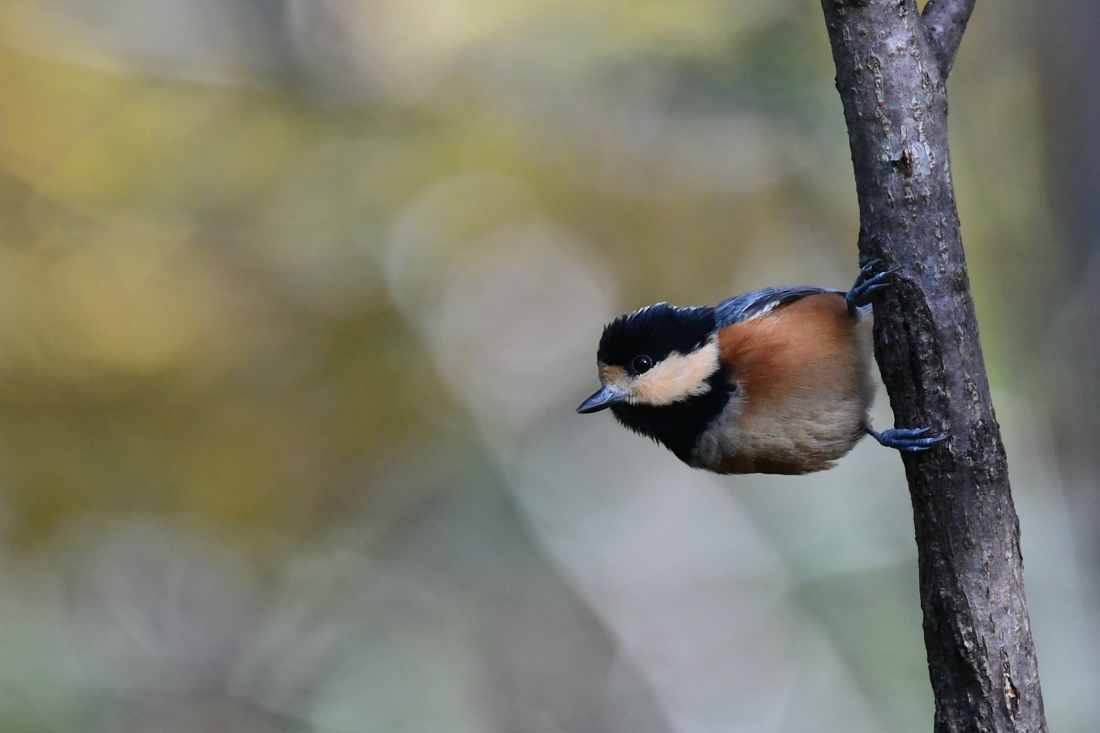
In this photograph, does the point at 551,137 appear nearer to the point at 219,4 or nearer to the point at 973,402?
the point at 219,4

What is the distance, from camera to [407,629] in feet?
20.1

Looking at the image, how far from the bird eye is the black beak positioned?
3.8 inches

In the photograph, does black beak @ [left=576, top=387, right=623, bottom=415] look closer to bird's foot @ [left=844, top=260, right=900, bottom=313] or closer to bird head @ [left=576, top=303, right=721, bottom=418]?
bird head @ [left=576, top=303, right=721, bottom=418]

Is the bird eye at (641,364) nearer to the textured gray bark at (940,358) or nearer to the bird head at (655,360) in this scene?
the bird head at (655,360)

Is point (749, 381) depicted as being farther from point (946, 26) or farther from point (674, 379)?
point (946, 26)

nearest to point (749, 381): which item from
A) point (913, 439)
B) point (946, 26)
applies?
point (913, 439)

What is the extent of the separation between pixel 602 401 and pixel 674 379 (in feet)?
0.75

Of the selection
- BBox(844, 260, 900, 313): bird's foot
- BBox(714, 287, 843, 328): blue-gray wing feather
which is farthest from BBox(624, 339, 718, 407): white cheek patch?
BBox(844, 260, 900, 313): bird's foot

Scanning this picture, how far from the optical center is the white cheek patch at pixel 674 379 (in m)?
2.69

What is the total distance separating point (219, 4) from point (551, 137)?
2483mm

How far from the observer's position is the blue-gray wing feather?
2779 mm

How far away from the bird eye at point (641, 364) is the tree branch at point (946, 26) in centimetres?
113

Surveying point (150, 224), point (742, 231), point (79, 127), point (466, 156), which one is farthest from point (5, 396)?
point (742, 231)

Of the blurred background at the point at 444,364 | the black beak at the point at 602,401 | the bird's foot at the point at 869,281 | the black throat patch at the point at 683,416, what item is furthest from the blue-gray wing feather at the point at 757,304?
the blurred background at the point at 444,364
